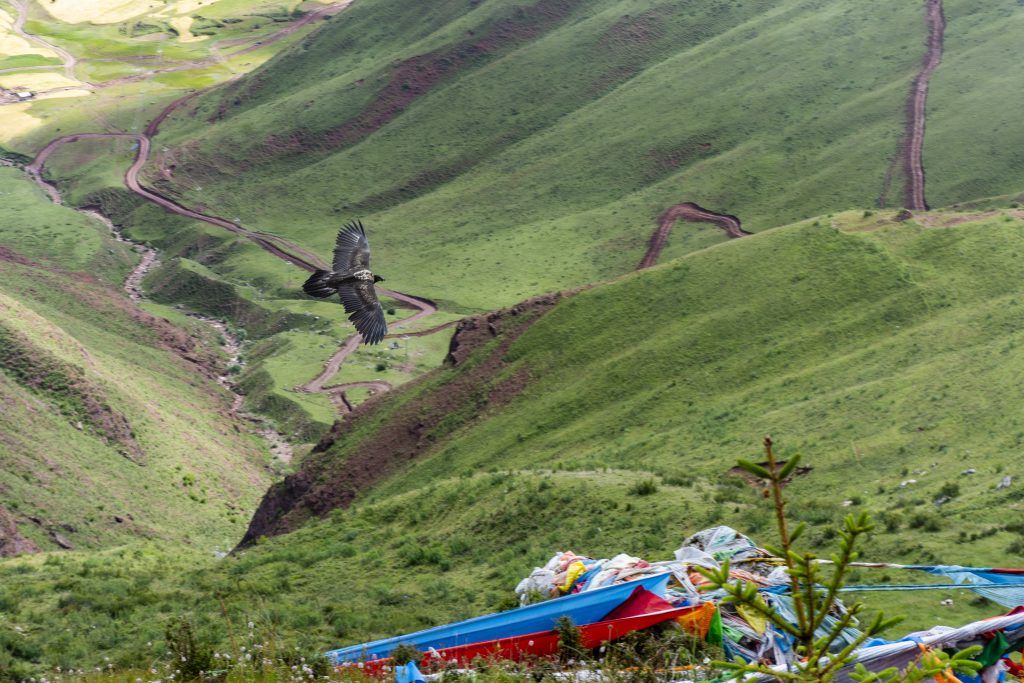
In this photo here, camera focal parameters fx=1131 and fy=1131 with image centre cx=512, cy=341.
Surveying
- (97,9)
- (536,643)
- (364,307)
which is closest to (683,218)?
(364,307)

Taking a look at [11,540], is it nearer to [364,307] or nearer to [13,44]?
[364,307]

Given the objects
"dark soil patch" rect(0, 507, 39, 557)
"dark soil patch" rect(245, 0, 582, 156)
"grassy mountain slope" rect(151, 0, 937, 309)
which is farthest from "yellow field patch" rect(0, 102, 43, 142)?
"dark soil patch" rect(0, 507, 39, 557)

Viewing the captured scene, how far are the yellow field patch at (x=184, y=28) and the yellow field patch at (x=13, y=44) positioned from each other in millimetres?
19888

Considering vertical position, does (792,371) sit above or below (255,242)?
above

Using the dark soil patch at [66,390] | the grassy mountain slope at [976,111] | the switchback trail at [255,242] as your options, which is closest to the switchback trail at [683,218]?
the grassy mountain slope at [976,111]

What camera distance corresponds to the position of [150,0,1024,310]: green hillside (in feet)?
278

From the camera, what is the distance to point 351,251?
2805 centimetres

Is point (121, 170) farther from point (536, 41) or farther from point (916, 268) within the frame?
point (916, 268)

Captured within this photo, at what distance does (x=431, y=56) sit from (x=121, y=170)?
35247 mm

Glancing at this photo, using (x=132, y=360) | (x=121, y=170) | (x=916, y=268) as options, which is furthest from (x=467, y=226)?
(x=916, y=268)

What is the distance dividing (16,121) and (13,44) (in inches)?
1405

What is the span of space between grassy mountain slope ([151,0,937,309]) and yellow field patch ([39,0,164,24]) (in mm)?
53921

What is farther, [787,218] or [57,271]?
[57,271]

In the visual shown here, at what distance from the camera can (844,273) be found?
1893 inches
